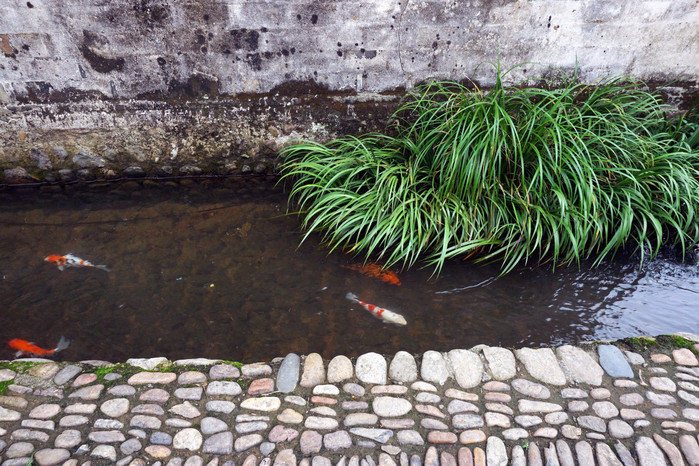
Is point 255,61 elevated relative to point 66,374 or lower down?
elevated

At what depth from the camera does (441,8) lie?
346 centimetres

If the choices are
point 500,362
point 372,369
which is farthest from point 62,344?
point 500,362

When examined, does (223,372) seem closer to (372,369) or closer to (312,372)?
(312,372)

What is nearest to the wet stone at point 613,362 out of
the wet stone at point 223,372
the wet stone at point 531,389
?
the wet stone at point 531,389

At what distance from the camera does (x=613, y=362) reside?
222 centimetres

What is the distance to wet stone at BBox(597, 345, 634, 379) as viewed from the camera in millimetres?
2164

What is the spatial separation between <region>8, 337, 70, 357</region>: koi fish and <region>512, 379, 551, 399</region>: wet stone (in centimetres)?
254

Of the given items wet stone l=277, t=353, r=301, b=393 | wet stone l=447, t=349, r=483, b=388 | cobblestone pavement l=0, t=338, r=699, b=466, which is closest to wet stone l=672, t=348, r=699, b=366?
cobblestone pavement l=0, t=338, r=699, b=466

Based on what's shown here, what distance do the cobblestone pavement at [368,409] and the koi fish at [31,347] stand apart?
0.91 feet

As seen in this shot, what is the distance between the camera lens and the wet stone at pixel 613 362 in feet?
7.10

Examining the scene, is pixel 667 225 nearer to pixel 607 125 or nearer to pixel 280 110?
pixel 607 125

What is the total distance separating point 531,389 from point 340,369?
37.0 inches

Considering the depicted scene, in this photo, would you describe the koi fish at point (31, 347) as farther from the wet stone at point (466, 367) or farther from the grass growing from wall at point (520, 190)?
the wet stone at point (466, 367)

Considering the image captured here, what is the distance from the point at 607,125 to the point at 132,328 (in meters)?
3.78
